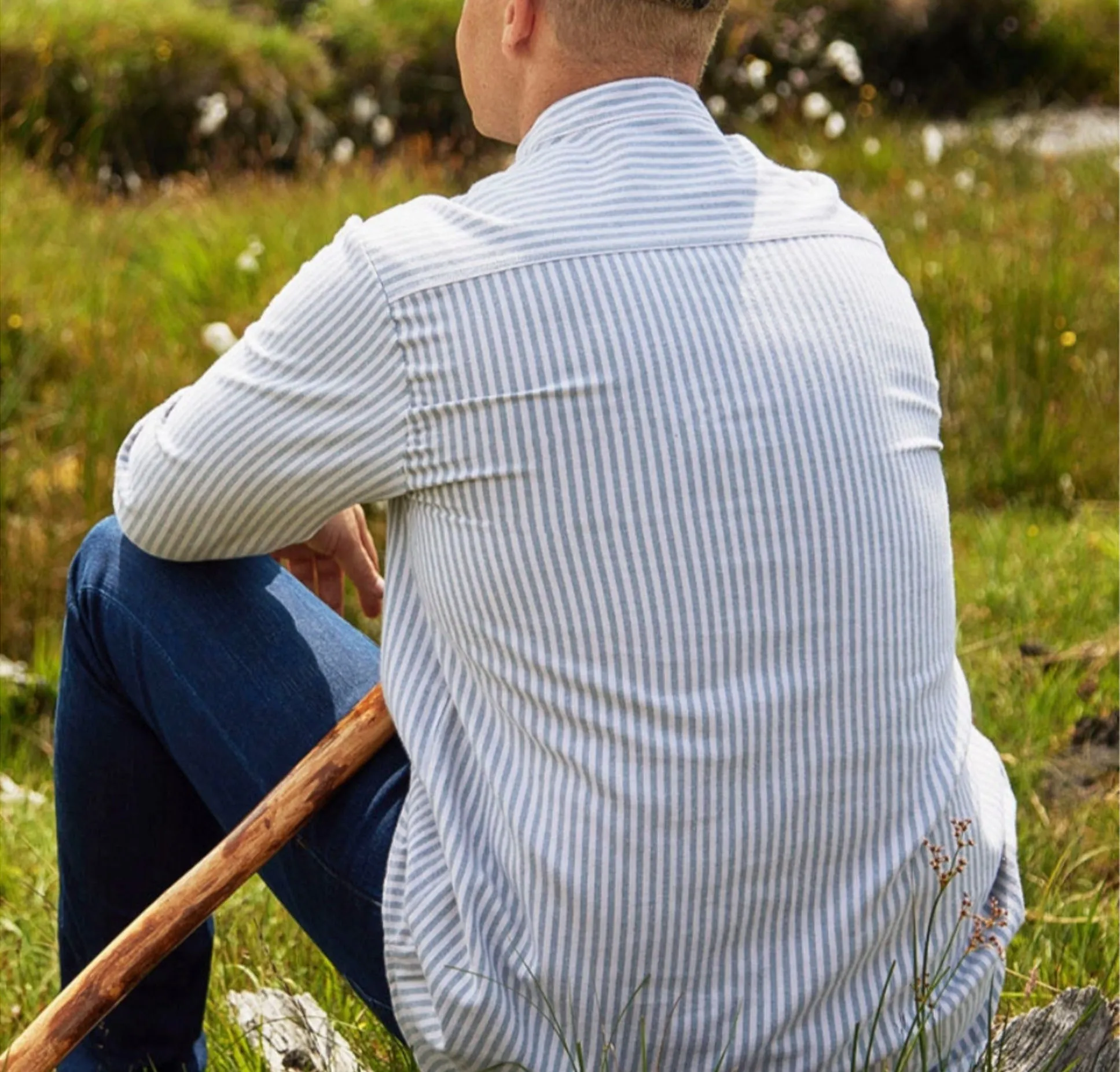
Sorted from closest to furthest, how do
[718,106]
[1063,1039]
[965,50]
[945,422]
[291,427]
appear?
[291,427], [1063,1039], [945,422], [718,106], [965,50]

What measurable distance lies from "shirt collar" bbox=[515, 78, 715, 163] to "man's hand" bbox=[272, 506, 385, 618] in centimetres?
57

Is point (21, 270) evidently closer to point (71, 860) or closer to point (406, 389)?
point (71, 860)

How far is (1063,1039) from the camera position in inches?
70.9

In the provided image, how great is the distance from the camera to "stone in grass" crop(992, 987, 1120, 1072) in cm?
181

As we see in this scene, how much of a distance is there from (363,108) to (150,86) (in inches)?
51.4

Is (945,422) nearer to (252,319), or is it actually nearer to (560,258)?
(252,319)

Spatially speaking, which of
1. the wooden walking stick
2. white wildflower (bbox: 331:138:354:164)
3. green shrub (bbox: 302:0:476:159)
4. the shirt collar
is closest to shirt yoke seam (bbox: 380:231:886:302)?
the shirt collar

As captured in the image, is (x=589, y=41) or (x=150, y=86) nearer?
(x=589, y=41)

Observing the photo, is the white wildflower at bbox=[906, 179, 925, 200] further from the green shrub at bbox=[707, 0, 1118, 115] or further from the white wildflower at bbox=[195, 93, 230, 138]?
the green shrub at bbox=[707, 0, 1118, 115]

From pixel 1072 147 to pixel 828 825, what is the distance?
8491 mm

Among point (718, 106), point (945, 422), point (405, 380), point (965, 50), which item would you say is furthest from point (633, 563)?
point (965, 50)

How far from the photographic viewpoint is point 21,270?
530 centimetres

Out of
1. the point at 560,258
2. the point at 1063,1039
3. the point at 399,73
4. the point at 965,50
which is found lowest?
the point at 965,50

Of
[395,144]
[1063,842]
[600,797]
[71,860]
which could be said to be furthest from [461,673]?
[395,144]
